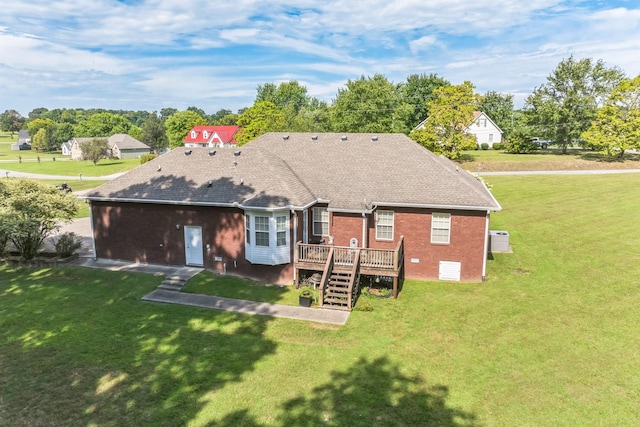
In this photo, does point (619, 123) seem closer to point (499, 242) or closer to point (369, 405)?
point (499, 242)

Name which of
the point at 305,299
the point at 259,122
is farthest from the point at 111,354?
the point at 259,122

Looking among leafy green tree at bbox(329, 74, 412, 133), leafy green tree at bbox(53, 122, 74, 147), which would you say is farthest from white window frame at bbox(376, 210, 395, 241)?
leafy green tree at bbox(53, 122, 74, 147)

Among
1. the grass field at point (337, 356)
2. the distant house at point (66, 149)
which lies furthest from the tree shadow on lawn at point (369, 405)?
the distant house at point (66, 149)

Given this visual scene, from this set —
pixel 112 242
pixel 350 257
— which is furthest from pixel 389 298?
pixel 112 242

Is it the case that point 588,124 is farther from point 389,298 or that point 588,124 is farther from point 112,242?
point 112,242

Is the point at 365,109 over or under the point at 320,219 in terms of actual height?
over
